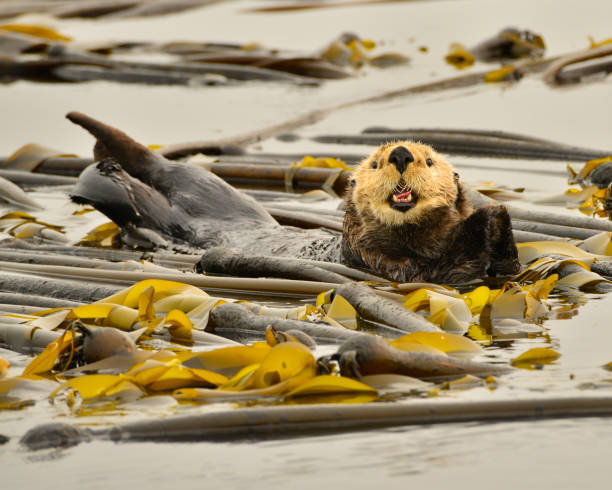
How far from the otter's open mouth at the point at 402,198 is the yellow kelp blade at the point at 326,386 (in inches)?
77.8

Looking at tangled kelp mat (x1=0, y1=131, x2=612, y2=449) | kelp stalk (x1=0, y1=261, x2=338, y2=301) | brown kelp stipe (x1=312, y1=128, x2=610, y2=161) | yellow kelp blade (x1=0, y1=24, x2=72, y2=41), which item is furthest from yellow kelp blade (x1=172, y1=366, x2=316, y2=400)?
yellow kelp blade (x1=0, y1=24, x2=72, y2=41)

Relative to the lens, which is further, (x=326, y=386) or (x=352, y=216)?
(x=352, y=216)

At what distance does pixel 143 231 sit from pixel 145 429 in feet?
10.5

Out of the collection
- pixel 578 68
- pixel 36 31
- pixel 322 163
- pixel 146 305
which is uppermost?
pixel 36 31

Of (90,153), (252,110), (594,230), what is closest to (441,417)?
(594,230)

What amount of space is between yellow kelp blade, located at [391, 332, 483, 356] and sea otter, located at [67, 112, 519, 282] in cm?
140

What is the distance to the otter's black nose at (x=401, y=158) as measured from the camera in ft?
14.5

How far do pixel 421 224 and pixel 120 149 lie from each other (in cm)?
186

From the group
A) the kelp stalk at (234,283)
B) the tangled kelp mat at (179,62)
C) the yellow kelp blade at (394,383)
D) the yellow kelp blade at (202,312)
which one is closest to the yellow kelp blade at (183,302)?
the yellow kelp blade at (202,312)

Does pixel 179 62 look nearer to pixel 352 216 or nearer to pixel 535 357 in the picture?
pixel 352 216

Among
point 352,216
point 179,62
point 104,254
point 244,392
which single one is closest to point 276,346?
point 244,392

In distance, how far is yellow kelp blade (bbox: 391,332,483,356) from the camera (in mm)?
3105

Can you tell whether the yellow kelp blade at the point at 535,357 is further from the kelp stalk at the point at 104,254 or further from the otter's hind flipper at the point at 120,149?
the otter's hind flipper at the point at 120,149

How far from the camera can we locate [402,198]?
462cm
